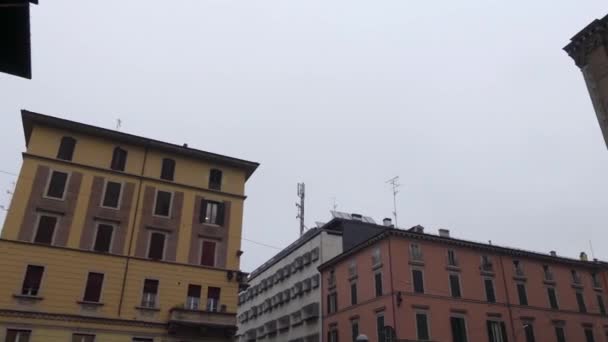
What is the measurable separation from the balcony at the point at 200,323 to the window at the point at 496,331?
20.7m

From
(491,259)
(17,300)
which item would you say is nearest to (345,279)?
(491,259)

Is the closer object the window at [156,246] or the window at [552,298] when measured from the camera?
the window at [156,246]

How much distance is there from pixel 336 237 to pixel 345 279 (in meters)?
6.23

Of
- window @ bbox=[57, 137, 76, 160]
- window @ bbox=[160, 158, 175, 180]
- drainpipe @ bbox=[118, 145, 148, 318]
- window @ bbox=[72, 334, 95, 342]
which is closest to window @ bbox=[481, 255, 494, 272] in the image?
window @ bbox=[160, 158, 175, 180]

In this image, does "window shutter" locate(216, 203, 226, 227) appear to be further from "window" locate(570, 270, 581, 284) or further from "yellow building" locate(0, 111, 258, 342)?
"window" locate(570, 270, 581, 284)

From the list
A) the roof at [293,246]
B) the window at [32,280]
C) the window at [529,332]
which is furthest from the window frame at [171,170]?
the window at [529,332]

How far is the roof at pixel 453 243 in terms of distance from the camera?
3900cm

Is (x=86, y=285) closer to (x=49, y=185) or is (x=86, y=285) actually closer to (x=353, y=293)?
(x=49, y=185)

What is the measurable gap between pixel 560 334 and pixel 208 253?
30.7 m

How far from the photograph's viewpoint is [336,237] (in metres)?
49.3

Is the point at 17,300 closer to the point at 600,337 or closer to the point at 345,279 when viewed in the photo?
the point at 345,279

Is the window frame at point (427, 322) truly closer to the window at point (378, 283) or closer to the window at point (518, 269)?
the window at point (378, 283)

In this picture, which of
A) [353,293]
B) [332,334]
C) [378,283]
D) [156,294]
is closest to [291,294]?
[332,334]

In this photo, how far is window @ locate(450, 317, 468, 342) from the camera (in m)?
36.9
